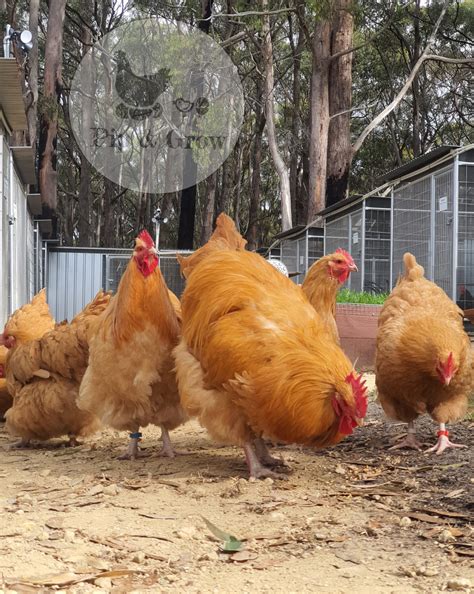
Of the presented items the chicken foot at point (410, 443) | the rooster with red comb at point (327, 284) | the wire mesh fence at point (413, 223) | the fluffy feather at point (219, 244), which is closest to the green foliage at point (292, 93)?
the wire mesh fence at point (413, 223)

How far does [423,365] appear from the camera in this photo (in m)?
5.45

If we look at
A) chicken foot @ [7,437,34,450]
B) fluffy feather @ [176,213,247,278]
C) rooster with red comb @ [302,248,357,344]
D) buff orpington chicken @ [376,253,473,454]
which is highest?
fluffy feather @ [176,213,247,278]

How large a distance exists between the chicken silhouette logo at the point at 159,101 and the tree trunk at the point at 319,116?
448 cm

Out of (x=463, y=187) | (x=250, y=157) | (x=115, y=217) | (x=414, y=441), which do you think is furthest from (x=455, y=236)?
(x=115, y=217)

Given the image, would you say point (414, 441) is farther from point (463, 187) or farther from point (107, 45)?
point (107, 45)

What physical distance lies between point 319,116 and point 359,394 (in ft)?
52.2

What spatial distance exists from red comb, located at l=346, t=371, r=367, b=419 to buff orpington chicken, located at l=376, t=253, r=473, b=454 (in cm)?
127

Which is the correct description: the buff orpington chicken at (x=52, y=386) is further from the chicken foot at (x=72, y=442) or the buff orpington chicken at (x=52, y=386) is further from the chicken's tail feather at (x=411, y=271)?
the chicken's tail feather at (x=411, y=271)

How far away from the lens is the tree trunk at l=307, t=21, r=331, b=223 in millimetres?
18875

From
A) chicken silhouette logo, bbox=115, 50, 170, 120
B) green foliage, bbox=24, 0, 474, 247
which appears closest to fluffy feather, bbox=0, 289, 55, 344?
green foliage, bbox=24, 0, 474, 247

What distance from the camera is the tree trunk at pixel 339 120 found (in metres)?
18.9

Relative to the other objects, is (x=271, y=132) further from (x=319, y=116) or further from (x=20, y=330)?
(x=20, y=330)

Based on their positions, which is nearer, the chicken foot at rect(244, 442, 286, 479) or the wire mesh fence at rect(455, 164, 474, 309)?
the chicken foot at rect(244, 442, 286, 479)

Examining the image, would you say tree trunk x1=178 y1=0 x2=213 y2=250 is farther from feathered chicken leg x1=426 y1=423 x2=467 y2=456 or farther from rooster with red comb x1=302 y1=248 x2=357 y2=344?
feathered chicken leg x1=426 y1=423 x2=467 y2=456
